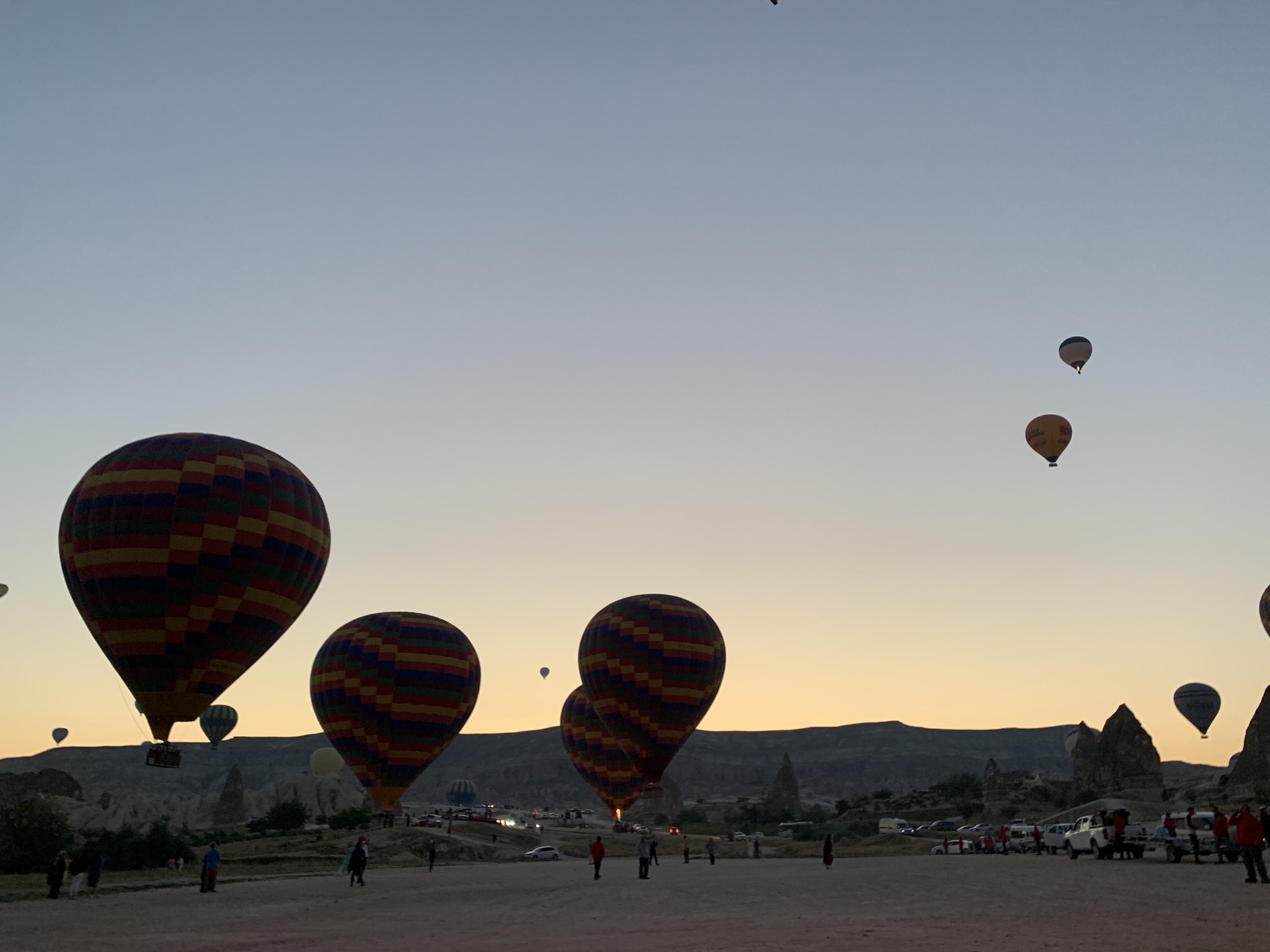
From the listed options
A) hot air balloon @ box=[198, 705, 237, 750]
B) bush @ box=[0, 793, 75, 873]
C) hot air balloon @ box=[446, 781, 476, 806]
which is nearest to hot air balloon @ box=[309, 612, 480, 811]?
bush @ box=[0, 793, 75, 873]

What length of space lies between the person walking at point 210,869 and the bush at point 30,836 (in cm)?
1752

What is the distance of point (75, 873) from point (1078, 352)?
45715 mm

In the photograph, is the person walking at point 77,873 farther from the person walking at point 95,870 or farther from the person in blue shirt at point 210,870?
the person in blue shirt at point 210,870

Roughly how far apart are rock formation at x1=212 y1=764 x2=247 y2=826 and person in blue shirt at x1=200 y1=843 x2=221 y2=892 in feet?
376

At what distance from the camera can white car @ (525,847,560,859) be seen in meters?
59.4

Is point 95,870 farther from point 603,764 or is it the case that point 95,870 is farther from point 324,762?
point 324,762

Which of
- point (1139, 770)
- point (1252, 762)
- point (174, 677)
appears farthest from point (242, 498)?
point (1139, 770)

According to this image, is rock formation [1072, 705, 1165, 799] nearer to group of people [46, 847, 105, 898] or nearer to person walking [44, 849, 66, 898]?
group of people [46, 847, 105, 898]

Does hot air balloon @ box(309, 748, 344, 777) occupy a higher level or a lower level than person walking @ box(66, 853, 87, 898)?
higher

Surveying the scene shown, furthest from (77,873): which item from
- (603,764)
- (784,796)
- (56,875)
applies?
(784,796)

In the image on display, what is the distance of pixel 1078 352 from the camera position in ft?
170

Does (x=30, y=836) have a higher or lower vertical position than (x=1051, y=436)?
lower

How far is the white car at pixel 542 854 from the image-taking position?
59.4m

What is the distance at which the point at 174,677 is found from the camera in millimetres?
31203
